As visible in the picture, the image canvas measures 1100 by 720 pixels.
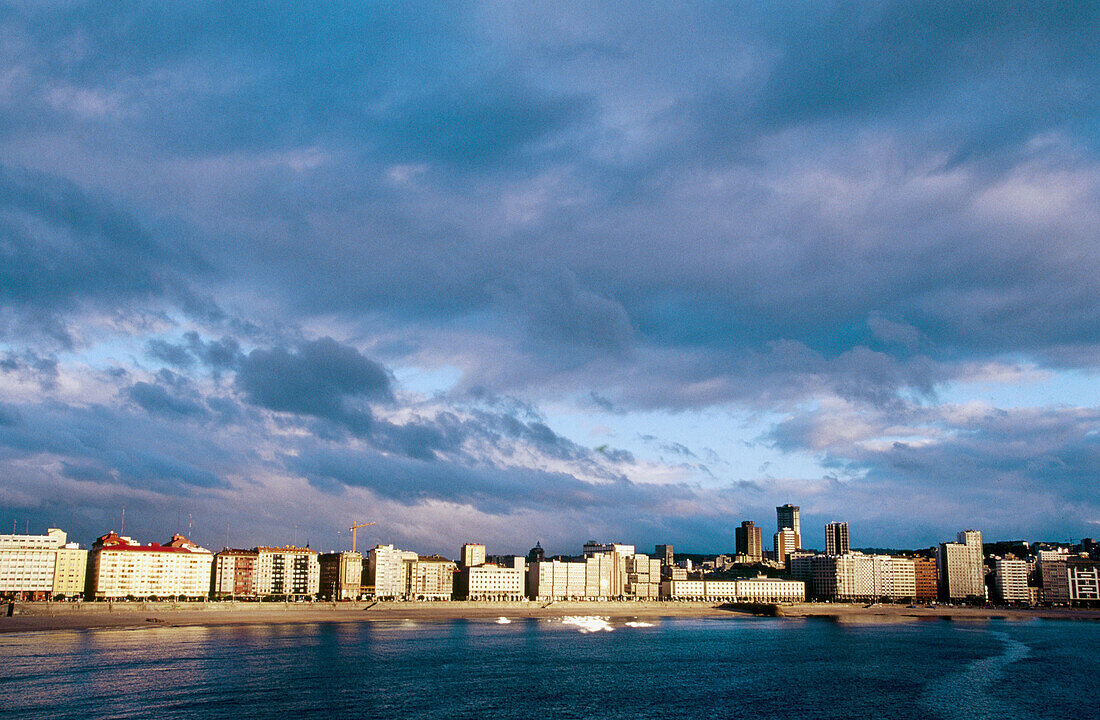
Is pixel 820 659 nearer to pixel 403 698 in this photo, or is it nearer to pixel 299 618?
pixel 403 698

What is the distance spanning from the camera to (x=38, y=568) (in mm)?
181500

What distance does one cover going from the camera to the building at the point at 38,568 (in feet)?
584

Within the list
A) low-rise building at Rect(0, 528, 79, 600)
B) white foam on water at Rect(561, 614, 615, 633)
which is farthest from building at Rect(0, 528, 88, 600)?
white foam on water at Rect(561, 614, 615, 633)

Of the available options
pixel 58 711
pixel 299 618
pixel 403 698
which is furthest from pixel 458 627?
pixel 58 711

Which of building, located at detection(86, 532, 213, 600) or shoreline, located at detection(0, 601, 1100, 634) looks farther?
building, located at detection(86, 532, 213, 600)

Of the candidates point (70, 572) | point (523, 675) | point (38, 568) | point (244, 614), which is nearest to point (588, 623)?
point (244, 614)

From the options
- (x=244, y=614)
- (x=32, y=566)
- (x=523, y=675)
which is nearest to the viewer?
(x=523, y=675)

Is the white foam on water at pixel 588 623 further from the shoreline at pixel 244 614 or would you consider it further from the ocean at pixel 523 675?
the ocean at pixel 523 675

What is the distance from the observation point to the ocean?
6184 centimetres

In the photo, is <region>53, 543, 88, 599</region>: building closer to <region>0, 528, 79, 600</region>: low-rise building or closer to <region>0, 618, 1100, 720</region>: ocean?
<region>0, 528, 79, 600</region>: low-rise building

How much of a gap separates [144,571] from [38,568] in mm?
20664

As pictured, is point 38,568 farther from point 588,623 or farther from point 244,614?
point 588,623

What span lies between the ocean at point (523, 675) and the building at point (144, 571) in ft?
216

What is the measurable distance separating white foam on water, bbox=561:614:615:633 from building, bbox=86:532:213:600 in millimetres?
80335
